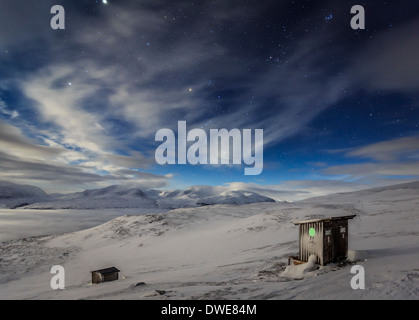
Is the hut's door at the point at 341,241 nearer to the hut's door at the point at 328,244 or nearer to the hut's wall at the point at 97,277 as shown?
the hut's door at the point at 328,244

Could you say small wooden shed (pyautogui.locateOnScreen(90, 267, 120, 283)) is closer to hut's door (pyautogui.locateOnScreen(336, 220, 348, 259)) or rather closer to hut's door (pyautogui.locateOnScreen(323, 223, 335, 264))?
hut's door (pyautogui.locateOnScreen(323, 223, 335, 264))

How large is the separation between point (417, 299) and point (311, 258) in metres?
5.38

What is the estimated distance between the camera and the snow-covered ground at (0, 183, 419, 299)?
9.04 metres

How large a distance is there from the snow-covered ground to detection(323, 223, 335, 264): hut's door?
880 mm

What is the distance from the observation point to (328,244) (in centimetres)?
1223

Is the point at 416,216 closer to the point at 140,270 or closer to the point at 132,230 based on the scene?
the point at 140,270

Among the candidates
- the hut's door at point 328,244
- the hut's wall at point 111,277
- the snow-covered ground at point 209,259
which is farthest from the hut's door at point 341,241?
the hut's wall at point 111,277

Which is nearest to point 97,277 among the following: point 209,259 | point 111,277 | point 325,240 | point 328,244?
point 111,277

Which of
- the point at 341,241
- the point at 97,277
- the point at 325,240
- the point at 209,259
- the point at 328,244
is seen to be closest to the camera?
the point at 325,240

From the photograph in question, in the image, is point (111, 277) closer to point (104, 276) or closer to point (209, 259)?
point (104, 276)

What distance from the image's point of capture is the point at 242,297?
8406 mm

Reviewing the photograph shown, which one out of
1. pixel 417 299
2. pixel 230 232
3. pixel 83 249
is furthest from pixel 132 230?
pixel 417 299

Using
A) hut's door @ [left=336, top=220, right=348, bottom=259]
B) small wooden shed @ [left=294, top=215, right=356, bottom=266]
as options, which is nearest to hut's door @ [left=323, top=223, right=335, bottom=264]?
small wooden shed @ [left=294, top=215, right=356, bottom=266]

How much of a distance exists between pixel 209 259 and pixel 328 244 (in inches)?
417
